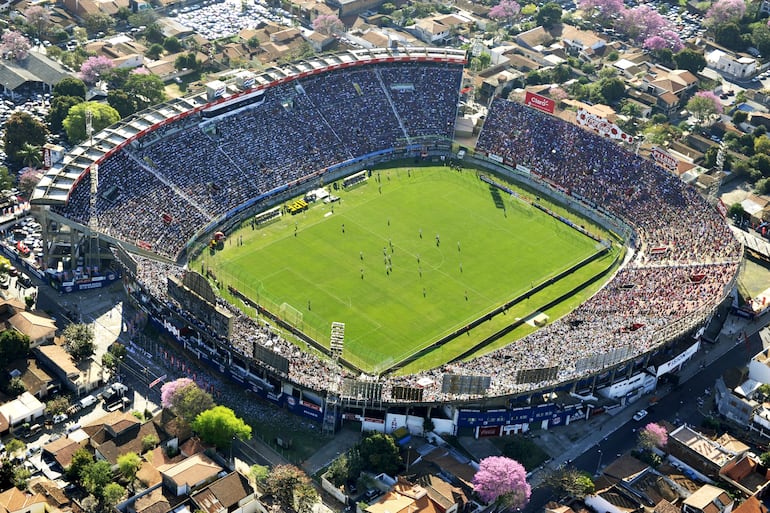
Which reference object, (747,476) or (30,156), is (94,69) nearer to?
(30,156)

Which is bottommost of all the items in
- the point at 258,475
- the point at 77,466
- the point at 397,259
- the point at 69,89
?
the point at 397,259

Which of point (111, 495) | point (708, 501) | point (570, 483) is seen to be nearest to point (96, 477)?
point (111, 495)

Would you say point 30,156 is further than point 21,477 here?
Yes

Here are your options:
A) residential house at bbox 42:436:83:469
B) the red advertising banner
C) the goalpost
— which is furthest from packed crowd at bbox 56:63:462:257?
residential house at bbox 42:436:83:469

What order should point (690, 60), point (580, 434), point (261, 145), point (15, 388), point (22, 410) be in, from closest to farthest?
point (22, 410)
point (15, 388)
point (580, 434)
point (261, 145)
point (690, 60)

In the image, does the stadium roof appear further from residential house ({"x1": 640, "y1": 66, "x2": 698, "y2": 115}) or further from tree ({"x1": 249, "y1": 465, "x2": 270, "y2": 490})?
tree ({"x1": 249, "y1": 465, "x2": 270, "y2": 490})

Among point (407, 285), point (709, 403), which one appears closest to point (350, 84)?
point (407, 285)
